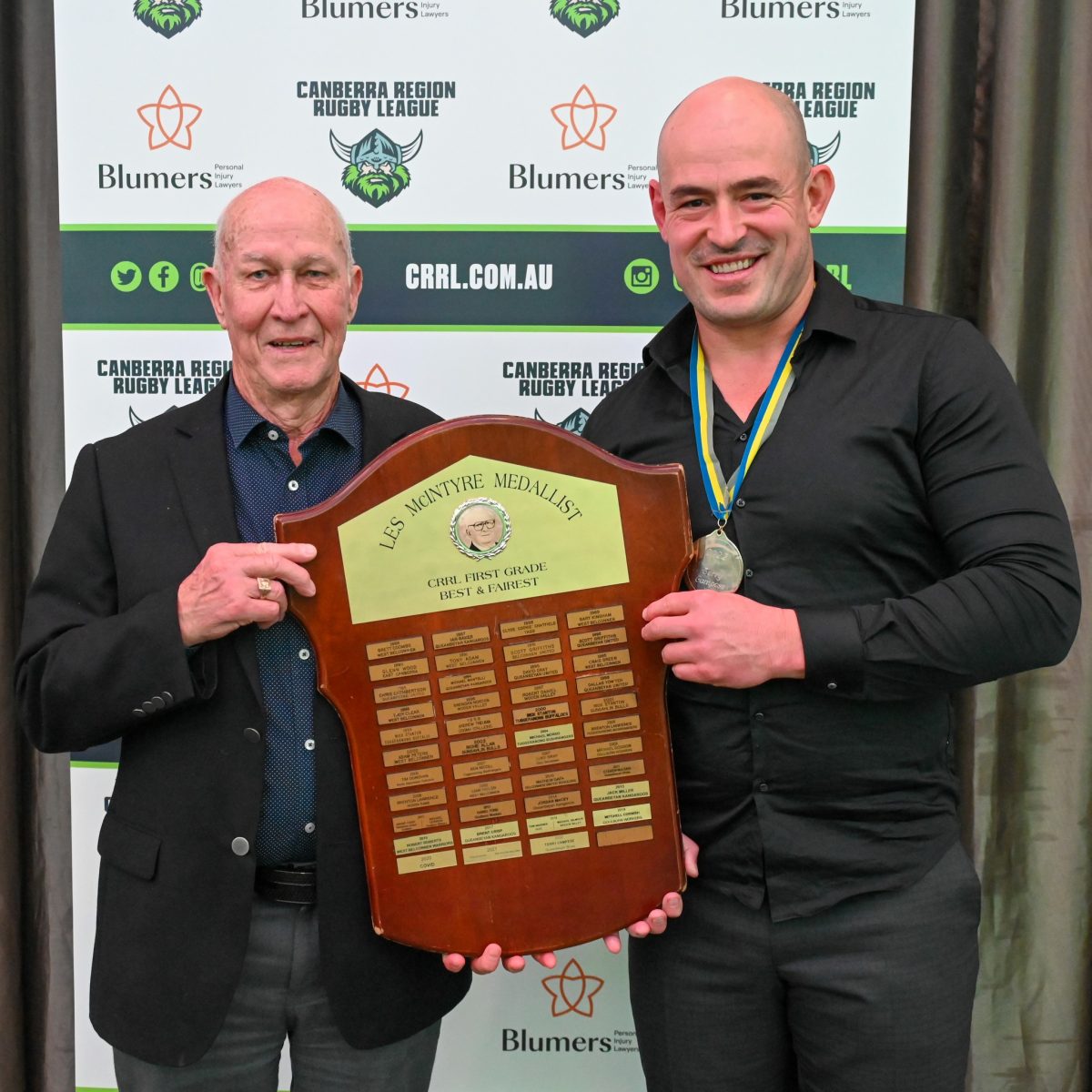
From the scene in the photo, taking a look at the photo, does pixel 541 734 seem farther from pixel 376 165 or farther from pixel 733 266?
pixel 376 165

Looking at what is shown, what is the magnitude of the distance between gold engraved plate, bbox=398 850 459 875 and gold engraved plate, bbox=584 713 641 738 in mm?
248

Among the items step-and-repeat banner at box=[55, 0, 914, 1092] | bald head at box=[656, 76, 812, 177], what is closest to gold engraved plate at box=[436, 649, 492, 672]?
bald head at box=[656, 76, 812, 177]

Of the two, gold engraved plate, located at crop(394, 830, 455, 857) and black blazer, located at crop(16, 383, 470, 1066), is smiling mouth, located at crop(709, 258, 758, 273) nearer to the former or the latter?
black blazer, located at crop(16, 383, 470, 1066)

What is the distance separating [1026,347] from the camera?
2240mm

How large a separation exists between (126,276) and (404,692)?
4.63 ft

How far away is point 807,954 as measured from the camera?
4.74ft

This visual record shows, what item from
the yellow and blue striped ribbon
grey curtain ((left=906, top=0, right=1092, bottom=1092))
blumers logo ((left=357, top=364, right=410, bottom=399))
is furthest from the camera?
blumers logo ((left=357, top=364, right=410, bottom=399))

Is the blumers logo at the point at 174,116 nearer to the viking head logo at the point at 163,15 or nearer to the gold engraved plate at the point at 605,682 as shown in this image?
the viking head logo at the point at 163,15

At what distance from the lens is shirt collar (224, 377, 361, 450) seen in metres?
1.50

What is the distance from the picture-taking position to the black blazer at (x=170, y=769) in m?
1.39

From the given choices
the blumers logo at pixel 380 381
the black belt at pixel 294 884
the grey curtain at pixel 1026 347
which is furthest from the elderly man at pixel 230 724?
the grey curtain at pixel 1026 347

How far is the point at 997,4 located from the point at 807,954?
1932mm

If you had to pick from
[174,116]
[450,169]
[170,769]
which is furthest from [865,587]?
[174,116]

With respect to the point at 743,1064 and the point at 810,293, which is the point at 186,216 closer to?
the point at 810,293
